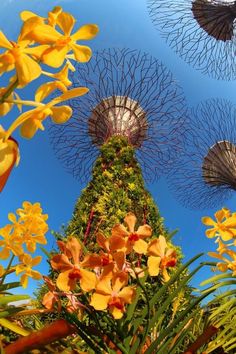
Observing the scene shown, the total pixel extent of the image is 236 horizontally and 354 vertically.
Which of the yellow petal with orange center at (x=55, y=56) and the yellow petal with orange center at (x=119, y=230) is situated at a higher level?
the yellow petal with orange center at (x=119, y=230)

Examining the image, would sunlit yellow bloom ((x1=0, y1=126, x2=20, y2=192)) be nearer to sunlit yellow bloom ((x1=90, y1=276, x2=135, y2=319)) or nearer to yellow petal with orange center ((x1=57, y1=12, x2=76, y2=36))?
yellow petal with orange center ((x1=57, y1=12, x2=76, y2=36))

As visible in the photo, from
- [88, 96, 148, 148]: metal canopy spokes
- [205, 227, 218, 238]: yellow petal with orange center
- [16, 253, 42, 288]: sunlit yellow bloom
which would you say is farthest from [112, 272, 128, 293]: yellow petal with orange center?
[88, 96, 148, 148]: metal canopy spokes

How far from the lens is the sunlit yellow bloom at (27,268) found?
1235 mm

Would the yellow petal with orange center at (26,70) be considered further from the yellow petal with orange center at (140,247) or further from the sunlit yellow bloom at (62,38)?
the yellow petal with orange center at (140,247)

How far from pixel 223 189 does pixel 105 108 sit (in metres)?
4.90

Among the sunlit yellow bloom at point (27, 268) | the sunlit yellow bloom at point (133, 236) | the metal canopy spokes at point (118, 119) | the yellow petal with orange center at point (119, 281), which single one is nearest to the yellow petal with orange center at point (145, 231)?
the sunlit yellow bloom at point (133, 236)

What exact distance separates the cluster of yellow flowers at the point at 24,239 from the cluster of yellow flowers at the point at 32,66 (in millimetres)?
778

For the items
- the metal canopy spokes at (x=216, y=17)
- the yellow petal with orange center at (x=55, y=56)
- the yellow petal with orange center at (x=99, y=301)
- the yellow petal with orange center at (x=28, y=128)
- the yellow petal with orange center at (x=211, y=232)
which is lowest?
the yellow petal with orange center at (x=99, y=301)

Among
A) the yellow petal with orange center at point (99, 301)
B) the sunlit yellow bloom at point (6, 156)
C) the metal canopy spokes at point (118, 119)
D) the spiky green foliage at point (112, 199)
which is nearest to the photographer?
the sunlit yellow bloom at point (6, 156)

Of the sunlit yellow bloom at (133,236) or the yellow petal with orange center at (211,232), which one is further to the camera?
the yellow petal with orange center at (211,232)

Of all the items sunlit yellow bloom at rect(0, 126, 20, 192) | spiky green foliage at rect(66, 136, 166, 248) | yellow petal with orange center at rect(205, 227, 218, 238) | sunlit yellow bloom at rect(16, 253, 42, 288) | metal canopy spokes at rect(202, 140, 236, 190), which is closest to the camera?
sunlit yellow bloom at rect(0, 126, 20, 192)

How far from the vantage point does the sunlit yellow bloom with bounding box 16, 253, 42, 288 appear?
1235 millimetres

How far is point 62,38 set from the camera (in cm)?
50

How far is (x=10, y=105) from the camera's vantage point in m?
0.53
